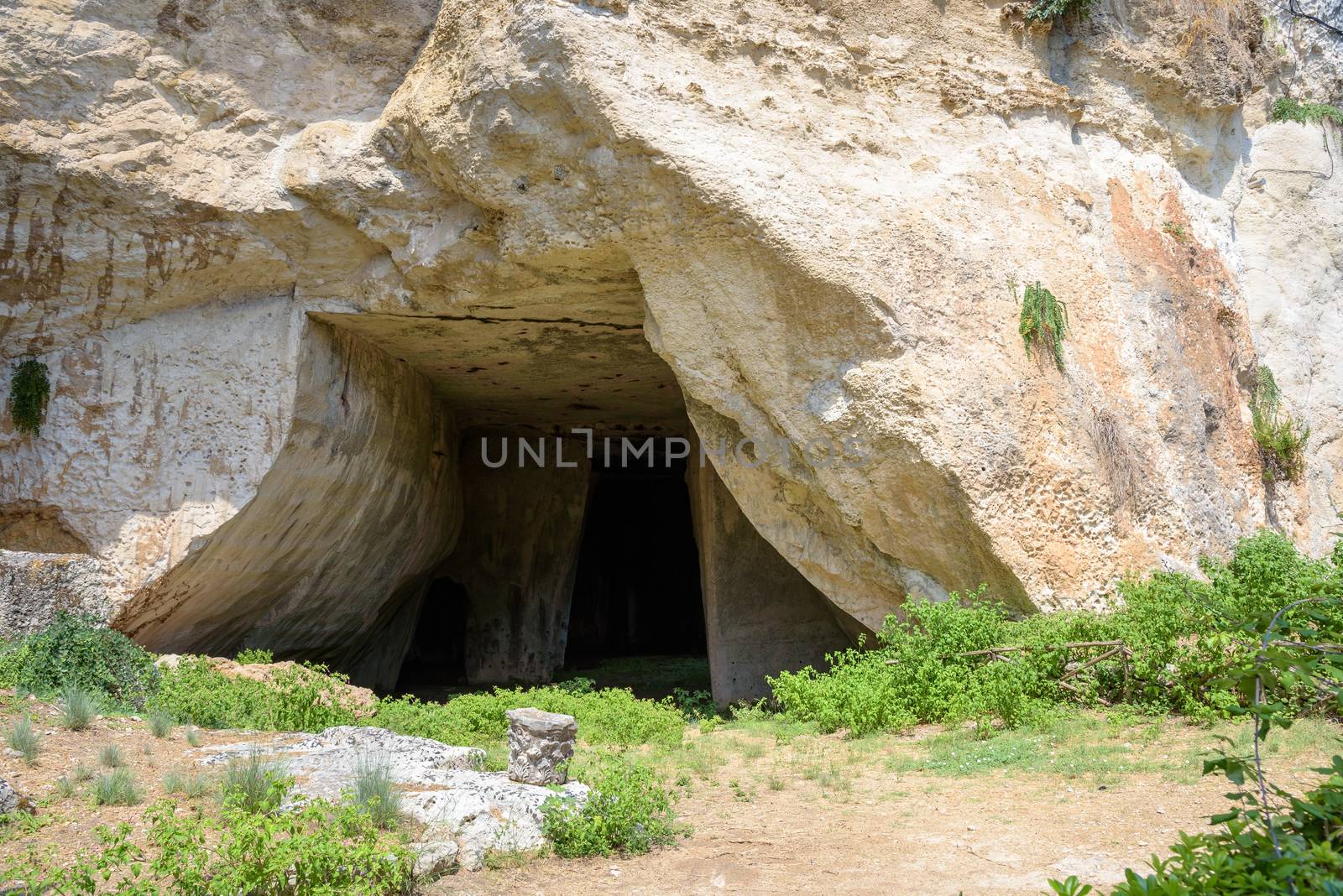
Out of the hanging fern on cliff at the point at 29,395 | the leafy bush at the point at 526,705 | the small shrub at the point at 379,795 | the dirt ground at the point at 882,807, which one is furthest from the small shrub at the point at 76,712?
the hanging fern on cliff at the point at 29,395

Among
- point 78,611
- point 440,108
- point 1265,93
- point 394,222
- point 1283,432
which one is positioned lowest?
point 78,611

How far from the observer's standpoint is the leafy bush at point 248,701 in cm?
604

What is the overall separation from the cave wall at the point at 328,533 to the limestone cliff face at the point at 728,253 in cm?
6

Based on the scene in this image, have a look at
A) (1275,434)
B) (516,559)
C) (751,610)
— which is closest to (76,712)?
(751,610)

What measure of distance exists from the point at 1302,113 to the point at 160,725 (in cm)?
940

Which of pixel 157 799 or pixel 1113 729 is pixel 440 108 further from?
pixel 1113 729

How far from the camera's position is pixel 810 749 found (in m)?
5.59

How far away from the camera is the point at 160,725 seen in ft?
17.7

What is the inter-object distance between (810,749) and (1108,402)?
297 centimetres

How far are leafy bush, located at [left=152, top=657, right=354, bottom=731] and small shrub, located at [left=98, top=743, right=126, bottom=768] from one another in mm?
1208

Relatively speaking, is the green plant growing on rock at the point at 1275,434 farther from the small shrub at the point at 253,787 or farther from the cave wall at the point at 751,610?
the small shrub at the point at 253,787

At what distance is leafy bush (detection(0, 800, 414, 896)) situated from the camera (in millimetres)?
3047

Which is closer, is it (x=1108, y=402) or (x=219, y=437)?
(x=1108, y=402)

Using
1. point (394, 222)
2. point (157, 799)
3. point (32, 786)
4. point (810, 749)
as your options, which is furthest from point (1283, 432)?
point (32, 786)
